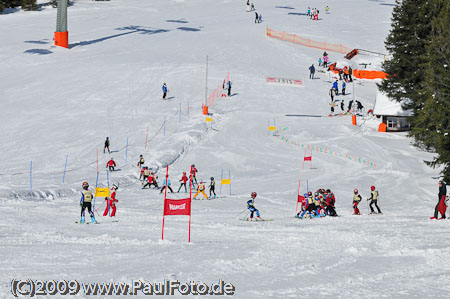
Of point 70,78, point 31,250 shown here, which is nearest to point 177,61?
point 70,78

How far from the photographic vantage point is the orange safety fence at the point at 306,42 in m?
68.4

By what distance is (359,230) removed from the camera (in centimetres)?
1781

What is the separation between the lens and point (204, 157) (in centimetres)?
3572

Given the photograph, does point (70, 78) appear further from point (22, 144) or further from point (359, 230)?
point (359, 230)

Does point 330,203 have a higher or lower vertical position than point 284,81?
lower

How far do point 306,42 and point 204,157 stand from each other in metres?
37.6

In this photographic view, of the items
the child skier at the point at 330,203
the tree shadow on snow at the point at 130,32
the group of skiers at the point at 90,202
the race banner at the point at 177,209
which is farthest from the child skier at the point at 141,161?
the tree shadow on snow at the point at 130,32

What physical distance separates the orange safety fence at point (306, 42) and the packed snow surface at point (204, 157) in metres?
1.50

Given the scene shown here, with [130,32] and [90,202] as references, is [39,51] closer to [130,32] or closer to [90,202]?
[130,32]

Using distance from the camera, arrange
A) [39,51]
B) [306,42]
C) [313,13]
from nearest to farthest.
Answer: [39,51] → [306,42] → [313,13]

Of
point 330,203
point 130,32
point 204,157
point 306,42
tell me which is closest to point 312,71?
point 306,42

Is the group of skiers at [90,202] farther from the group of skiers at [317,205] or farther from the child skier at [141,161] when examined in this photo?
the child skier at [141,161]

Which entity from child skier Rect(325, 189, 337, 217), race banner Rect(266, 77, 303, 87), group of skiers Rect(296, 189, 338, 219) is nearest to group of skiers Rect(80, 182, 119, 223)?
group of skiers Rect(296, 189, 338, 219)

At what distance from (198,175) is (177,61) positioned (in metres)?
26.6
